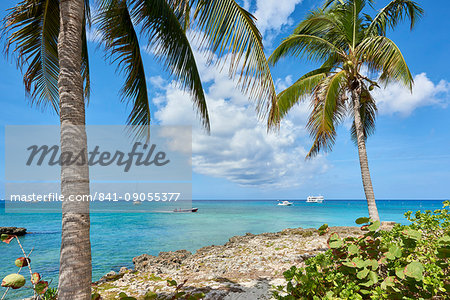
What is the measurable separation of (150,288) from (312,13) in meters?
9.91

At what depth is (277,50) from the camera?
345 inches

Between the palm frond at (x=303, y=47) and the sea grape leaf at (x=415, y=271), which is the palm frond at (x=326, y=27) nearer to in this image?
the palm frond at (x=303, y=47)

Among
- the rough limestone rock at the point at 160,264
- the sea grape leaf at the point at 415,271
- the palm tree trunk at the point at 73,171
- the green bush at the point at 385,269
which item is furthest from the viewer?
the rough limestone rock at the point at 160,264

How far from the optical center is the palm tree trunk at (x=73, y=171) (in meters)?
2.08

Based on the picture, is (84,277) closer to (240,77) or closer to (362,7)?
(240,77)

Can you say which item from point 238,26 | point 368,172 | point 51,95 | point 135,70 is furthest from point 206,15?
point 368,172

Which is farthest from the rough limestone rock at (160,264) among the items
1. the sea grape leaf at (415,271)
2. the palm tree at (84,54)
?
the sea grape leaf at (415,271)

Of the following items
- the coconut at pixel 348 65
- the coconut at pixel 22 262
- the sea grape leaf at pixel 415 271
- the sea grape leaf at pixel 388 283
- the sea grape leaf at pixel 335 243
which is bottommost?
the sea grape leaf at pixel 388 283

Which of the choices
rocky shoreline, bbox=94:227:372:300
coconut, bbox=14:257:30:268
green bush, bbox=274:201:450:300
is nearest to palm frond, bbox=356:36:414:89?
rocky shoreline, bbox=94:227:372:300

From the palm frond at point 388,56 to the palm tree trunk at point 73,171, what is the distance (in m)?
8.42

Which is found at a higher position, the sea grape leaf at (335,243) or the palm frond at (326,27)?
the palm frond at (326,27)

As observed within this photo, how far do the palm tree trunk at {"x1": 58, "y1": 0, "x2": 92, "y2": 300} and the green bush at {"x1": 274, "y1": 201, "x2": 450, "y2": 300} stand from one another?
181 cm

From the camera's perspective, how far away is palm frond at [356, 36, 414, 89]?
7.49 meters

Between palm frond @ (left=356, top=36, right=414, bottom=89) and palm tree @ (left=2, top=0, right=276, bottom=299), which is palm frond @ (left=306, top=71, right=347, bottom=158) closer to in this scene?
palm frond @ (left=356, top=36, right=414, bottom=89)
